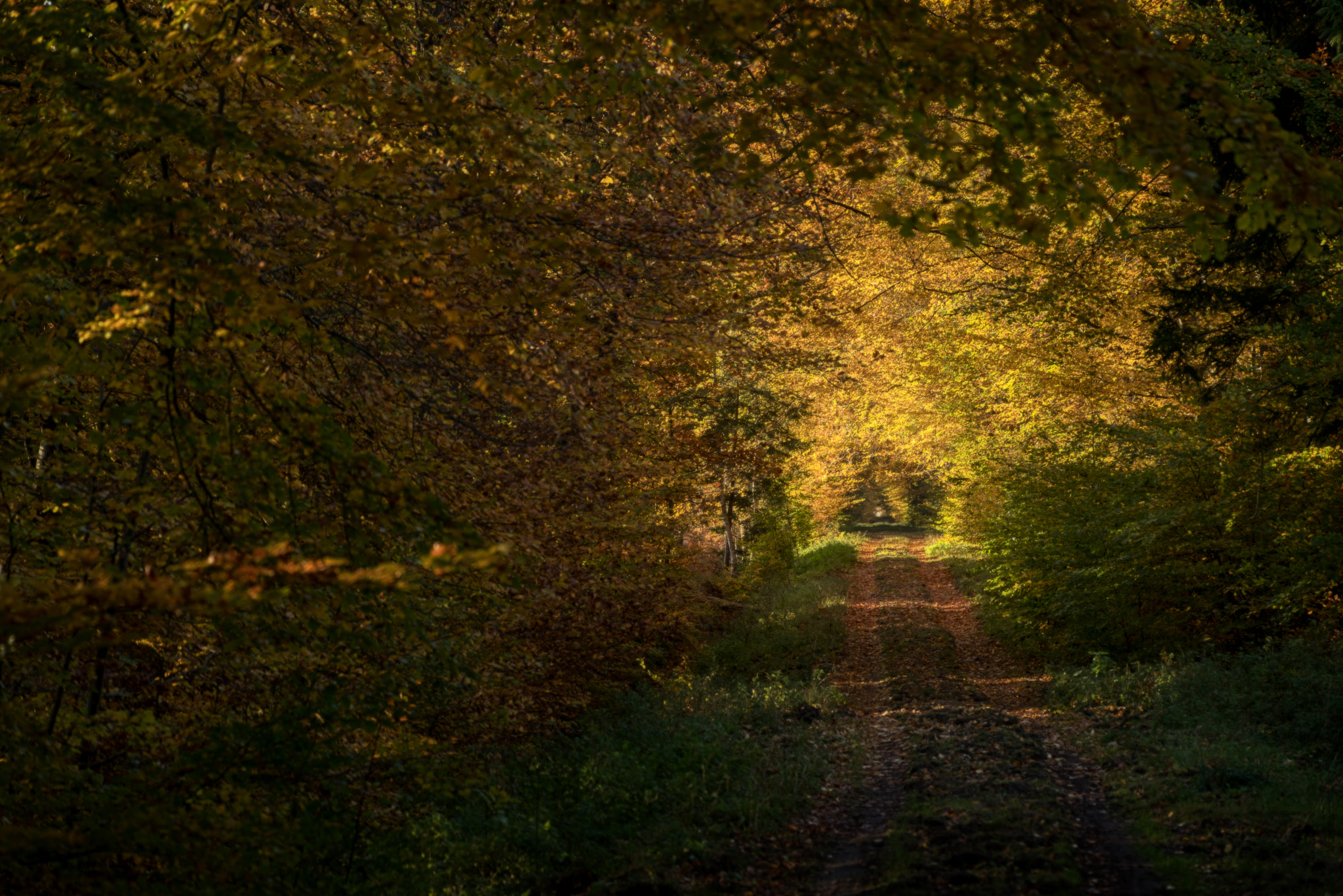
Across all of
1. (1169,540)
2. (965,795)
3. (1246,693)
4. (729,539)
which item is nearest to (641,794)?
(965,795)

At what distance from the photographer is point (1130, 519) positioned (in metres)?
13.8

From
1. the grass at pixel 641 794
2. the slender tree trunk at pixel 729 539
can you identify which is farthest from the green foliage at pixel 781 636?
the grass at pixel 641 794

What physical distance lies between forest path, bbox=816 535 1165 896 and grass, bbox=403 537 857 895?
26.3 inches

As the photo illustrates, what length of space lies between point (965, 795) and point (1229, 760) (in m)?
2.72

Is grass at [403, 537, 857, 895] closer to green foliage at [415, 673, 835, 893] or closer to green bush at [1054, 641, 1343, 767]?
green foliage at [415, 673, 835, 893]

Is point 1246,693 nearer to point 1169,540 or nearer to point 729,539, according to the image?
point 1169,540

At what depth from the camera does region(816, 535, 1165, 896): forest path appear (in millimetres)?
5977

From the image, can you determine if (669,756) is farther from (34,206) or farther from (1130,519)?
(1130,519)

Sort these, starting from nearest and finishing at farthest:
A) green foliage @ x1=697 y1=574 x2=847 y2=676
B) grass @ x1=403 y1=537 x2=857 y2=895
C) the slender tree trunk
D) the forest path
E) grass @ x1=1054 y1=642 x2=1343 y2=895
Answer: the forest path < grass @ x1=1054 y1=642 x2=1343 y2=895 < grass @ x1=403 y1=537 x2=857 y2=895 < green foliage @ x1=697 y1=574 x2=847 y2=676 < the slender tree trunk

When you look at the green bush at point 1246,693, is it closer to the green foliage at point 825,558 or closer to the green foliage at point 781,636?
the green foliage at point 781,636

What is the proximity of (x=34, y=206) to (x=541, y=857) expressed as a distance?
5389 millimetres

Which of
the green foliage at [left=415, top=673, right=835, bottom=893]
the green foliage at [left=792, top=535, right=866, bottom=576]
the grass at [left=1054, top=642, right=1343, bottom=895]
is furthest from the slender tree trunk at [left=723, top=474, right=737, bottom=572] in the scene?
the green foliage at [left=415, top=673, right=835, bottom=893]

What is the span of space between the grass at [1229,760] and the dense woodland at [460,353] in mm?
1211

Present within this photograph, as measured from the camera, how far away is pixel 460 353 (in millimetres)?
6488
